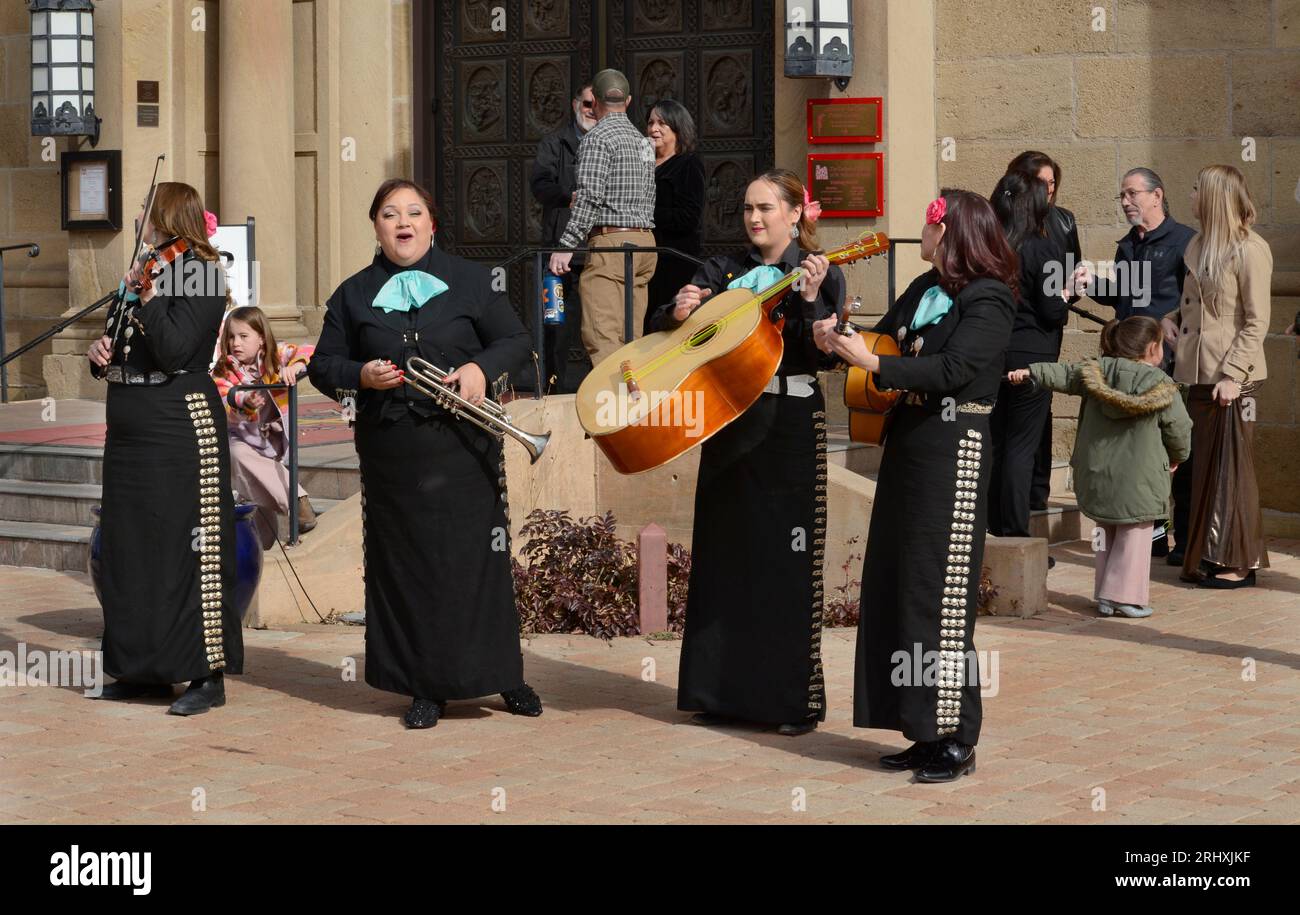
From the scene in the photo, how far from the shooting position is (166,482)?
8.12 metres

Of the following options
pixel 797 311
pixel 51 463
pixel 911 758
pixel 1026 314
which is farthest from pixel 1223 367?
pixel 51 463

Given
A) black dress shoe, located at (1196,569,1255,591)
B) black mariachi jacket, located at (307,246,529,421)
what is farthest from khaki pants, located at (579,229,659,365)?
black mariachi jacket, located at (307,246,529,421)

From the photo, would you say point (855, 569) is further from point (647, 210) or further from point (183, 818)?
point (183, 818)

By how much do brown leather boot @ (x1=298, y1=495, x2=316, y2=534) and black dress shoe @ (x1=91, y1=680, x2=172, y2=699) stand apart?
240cm

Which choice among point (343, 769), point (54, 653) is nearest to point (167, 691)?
point (54, 653)

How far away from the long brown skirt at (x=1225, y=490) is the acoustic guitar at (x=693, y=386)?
4.23 metres

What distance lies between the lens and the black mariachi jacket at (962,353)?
6730mm

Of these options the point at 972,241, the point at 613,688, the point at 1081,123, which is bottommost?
the point at 613,688

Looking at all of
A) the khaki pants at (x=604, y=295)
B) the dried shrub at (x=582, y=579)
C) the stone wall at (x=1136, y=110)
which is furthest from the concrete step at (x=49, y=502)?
the stone wall at (x=1136, y=110)

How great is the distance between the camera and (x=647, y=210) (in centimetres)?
→ 1194

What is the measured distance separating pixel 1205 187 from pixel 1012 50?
2905mm

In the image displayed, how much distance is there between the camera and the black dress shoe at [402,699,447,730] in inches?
305

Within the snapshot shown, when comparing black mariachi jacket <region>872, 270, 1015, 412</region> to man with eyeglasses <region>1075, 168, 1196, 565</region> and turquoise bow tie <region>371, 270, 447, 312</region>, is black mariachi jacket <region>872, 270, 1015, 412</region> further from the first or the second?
man with eyeglasses <region>1075, 168, 1196, 565</region>

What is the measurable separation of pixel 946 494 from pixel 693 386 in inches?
37.6
